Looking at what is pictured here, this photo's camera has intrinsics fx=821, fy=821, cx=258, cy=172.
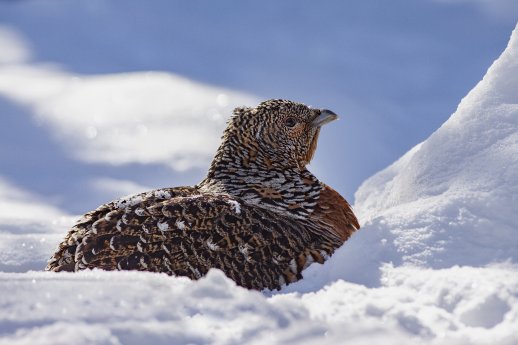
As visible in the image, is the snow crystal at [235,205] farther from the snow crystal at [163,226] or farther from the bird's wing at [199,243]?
the snow crystal at [163,226]

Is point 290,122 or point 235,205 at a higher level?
point 290,122

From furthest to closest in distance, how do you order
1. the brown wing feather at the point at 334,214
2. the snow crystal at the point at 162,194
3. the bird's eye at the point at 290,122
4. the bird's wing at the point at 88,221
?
the bird's eye at the point at 290,122 → the brown wing feather at the point at 334,214 → the snow crystal at the point at 162,194 → the bird's wing at the point at 88,221

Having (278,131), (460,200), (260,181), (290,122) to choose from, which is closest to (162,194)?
(260,181)

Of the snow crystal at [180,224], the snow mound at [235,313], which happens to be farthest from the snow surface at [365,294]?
the snow crystal at [180,224]

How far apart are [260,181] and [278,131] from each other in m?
0.83

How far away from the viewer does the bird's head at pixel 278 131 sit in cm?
880

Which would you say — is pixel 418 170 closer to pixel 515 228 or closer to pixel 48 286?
pixel 515 228

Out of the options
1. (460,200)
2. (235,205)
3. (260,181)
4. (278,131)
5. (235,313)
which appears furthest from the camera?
(278,131)

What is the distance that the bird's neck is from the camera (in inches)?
313

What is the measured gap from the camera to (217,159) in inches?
348

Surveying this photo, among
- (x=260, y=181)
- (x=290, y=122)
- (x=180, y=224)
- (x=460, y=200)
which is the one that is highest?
(x=290, y=122)

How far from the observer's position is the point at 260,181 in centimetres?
835

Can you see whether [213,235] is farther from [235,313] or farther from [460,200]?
[235,313]

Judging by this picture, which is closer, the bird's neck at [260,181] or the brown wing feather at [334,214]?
the brown wing feather at [334,214]
